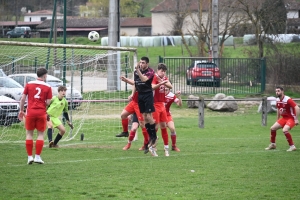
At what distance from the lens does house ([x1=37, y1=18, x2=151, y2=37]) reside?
242ft

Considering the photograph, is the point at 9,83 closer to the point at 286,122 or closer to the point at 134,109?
the point at 134,109

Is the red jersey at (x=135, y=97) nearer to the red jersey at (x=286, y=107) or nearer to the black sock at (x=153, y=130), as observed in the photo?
the black sock at (x=153, y=130)

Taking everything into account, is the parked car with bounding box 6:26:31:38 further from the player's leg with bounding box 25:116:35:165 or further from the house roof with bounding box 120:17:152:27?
the player's leg with bounding box 25:116:35:165

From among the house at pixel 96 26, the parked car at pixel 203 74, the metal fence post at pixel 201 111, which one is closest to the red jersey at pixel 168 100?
the metal fence post at pixel 201 111

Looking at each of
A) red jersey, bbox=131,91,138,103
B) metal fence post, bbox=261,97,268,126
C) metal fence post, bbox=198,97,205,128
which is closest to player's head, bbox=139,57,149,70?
red jersey, bbox=131,91,138,103

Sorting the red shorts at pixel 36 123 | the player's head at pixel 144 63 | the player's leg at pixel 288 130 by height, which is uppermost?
the player's head at pixel 144 63

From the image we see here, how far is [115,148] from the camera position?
16.2 meters

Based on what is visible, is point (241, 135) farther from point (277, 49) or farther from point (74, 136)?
point (277, 49)

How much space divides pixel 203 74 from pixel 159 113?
17.5 m

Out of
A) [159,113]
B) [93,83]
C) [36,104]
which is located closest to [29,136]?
[36,104]

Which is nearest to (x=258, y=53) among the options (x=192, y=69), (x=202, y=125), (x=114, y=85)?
(x=192, y=69)

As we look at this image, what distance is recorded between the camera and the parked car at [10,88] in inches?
742

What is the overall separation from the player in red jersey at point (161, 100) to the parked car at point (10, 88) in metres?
5.83

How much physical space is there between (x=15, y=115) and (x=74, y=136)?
8.87ft
